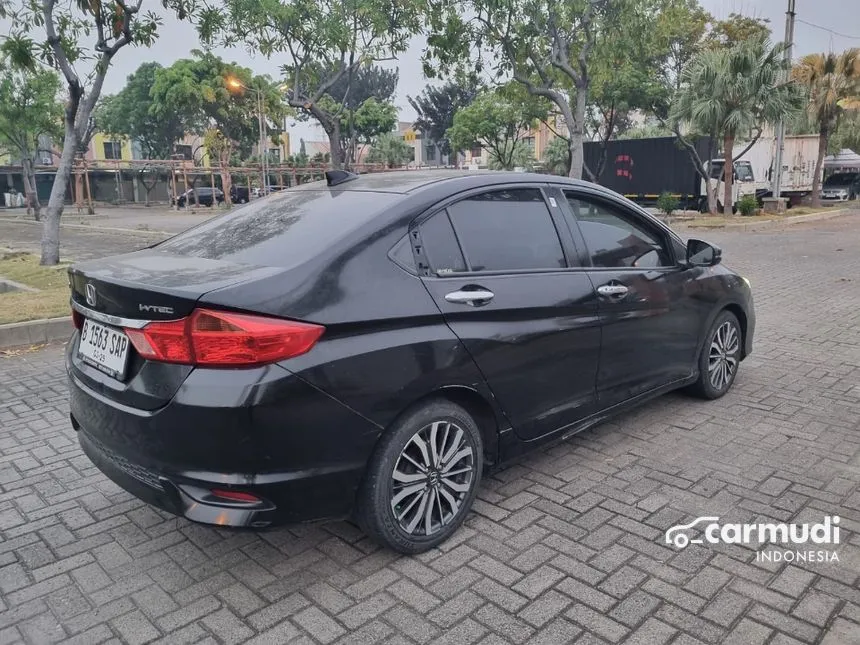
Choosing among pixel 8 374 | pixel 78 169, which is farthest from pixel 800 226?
pixel 78 169

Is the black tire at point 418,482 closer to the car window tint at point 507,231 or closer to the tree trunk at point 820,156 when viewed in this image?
the car window tint at point 507,231

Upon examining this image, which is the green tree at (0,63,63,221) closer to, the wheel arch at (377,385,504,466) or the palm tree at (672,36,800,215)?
the palm tree at (672,36,800,215)

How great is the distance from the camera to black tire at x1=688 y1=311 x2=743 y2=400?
467cm

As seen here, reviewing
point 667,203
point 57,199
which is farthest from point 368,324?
point 667,203

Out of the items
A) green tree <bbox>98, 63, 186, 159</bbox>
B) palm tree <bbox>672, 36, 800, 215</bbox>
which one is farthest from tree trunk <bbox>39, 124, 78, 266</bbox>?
green tree <bbox>98, 63, 186, 159</bbox>

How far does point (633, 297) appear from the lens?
388cm

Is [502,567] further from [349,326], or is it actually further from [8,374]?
[8,374]

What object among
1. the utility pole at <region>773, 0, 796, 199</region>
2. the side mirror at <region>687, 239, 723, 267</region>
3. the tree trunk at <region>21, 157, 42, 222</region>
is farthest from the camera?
the tree trunk at <region>21, 157, 42, 222</region>

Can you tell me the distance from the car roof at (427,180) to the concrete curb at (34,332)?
4314 millimetres

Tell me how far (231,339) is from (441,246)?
3.50 feet

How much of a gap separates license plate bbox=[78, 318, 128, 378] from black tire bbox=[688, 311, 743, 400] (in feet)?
11.7

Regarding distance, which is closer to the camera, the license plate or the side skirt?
the license plate
